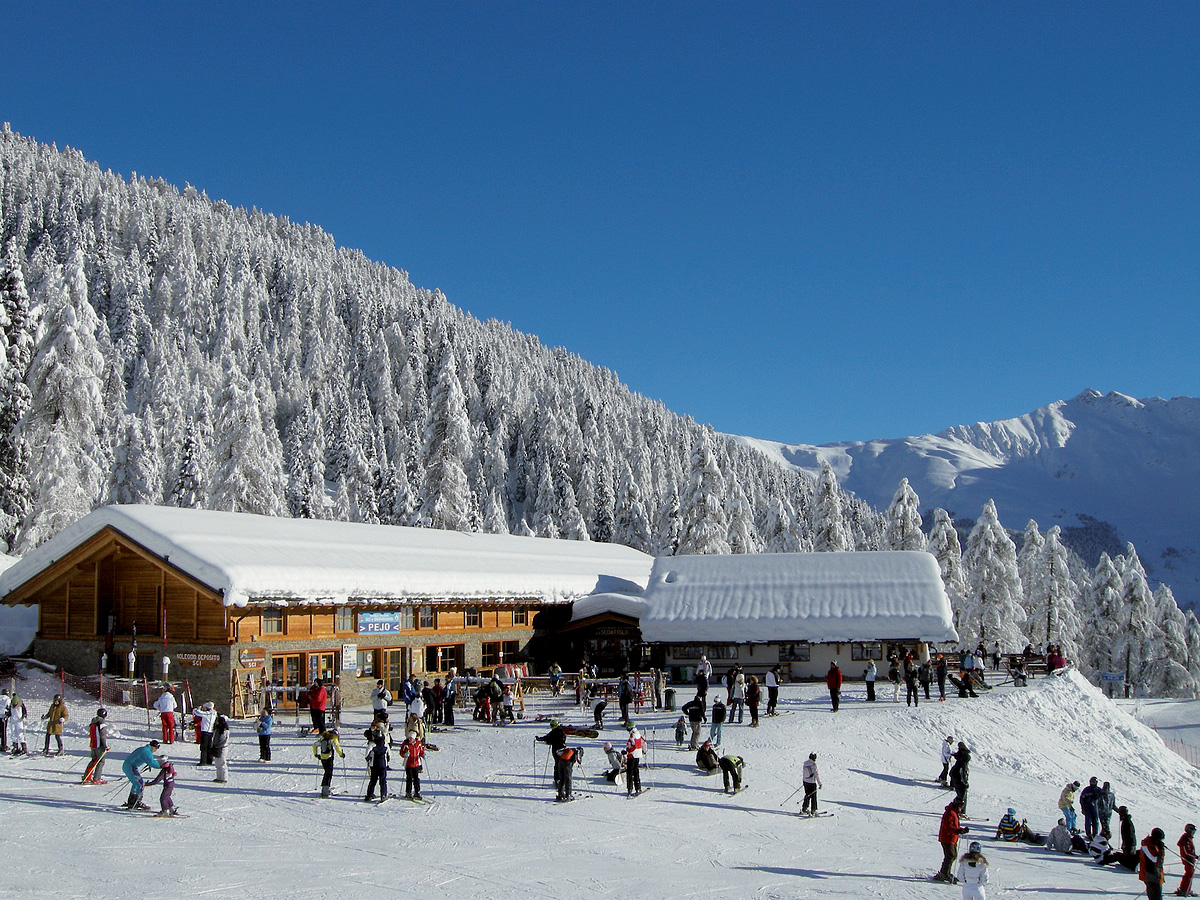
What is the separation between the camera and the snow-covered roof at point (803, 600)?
36.7 m

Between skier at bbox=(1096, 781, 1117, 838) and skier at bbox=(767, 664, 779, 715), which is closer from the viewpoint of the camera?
skier at bbox=(1096, 781, 1117, 838)

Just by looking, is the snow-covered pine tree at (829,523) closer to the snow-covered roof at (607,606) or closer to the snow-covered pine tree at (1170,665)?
the snow-covered roof at (607,606)

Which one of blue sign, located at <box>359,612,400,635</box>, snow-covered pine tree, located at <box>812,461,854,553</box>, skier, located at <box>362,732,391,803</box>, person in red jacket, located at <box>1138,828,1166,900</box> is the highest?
snow-covered pine tree, located at <box>812,461,854,553</box>

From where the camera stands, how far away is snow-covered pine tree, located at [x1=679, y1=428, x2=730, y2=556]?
5962 centimetres

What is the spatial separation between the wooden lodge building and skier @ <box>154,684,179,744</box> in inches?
164

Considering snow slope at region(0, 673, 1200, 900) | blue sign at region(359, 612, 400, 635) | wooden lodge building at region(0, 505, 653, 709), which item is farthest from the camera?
blue sign at region(359, 612, 400, 635)

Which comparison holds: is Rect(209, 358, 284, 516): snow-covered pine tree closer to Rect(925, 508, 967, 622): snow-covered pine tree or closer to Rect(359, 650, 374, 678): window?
Rect(359, 650, 374, 678): window

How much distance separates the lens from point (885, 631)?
36438 millimetres

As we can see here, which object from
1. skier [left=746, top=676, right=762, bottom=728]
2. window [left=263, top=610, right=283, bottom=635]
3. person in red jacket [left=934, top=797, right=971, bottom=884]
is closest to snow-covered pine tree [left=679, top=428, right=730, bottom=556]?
skier [left=746, top=676, right=762, bottom=728]

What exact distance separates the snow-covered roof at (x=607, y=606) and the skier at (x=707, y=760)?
17.4 metres

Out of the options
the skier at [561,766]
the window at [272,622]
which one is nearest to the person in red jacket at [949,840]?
the skier at [561,766]

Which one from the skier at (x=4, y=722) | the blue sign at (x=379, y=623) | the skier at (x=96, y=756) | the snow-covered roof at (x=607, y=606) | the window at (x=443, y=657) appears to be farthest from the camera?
the snow-covered roof at (x=607, y=606)

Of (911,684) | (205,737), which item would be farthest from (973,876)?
(911,684)

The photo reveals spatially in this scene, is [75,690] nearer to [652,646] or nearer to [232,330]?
[652,646]
